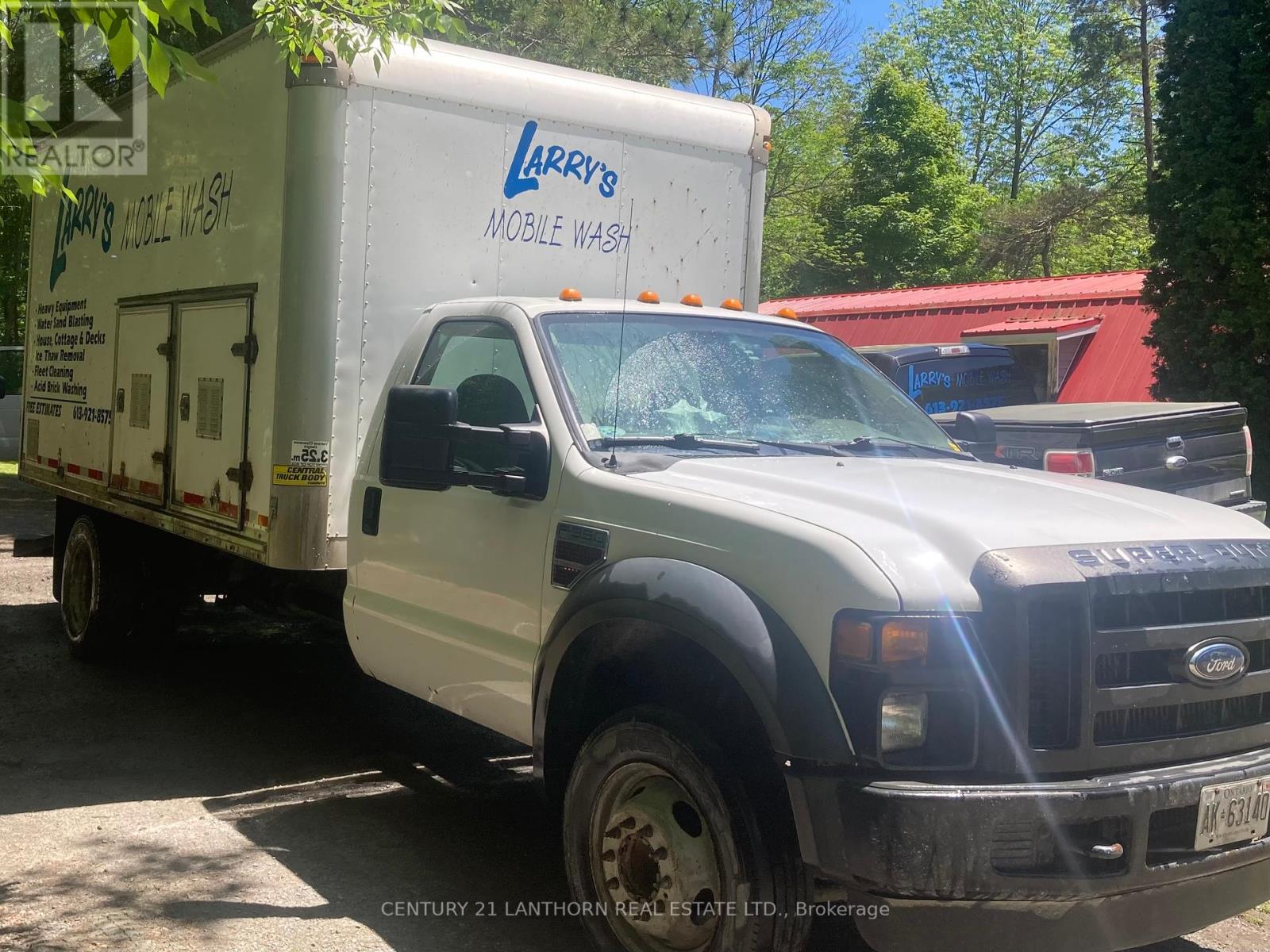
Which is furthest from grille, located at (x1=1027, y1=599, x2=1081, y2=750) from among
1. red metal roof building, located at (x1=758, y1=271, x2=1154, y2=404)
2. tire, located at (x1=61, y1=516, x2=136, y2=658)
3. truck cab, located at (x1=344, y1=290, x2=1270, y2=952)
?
red metal roof building, located at (x1=758, y1=271, x2=1154, y2=404)

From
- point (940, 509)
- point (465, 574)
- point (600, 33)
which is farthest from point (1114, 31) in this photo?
point (940, 509)

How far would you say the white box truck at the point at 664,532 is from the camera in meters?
3.10

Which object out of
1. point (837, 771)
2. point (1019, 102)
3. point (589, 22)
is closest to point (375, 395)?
point (837, 771)

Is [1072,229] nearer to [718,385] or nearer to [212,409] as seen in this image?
[212,409]

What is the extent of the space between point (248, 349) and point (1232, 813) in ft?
14.0

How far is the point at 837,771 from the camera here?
10.2ft

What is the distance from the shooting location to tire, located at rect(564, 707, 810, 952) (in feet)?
10.7

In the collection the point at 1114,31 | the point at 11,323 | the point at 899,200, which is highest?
the point at 1114,31

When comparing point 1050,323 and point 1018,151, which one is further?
point 1018,151

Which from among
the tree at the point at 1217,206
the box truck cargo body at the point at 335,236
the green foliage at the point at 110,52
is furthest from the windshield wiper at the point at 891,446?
the tree at the point at 1217,206

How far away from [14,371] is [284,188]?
18525mm

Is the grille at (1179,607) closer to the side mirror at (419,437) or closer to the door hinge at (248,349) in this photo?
the side mirror at (419,437)

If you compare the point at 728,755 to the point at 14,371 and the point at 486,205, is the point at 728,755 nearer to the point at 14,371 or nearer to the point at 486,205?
the point at 486,205

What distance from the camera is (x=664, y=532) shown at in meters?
3.74
